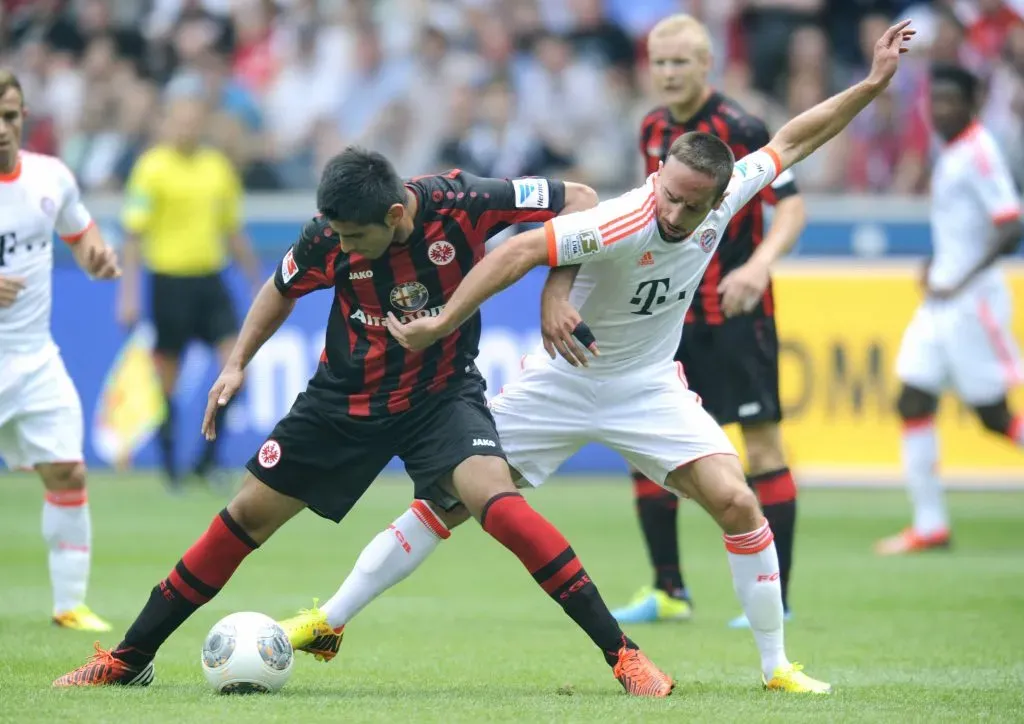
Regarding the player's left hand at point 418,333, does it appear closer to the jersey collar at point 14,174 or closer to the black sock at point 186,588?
the black sock at point 186,588

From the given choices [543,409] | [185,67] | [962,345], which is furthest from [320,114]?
[543,409]

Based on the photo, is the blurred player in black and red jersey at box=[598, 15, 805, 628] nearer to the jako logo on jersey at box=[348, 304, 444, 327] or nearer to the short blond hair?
the short blond hair

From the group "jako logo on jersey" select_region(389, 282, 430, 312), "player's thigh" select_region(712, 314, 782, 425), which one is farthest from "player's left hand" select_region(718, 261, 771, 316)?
"jako logo on jersey" select_region(389, 282, 430, 312)

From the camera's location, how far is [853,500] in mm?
13500

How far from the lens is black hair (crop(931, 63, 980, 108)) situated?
10500 mm

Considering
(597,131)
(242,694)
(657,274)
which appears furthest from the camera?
(597,131)

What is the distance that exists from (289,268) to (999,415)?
635 centimetres

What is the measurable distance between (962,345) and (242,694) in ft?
21.7

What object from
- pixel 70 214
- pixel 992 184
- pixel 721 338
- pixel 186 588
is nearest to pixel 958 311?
pixel 992 184

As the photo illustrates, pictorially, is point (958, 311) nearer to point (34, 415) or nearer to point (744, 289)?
point (744, 289)

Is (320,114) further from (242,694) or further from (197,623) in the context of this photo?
(242,694)

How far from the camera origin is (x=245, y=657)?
5.66 metres

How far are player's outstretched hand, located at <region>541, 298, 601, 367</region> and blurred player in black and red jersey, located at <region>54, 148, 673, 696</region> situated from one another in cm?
42

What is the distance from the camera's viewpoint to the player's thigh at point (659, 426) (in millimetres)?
6074
